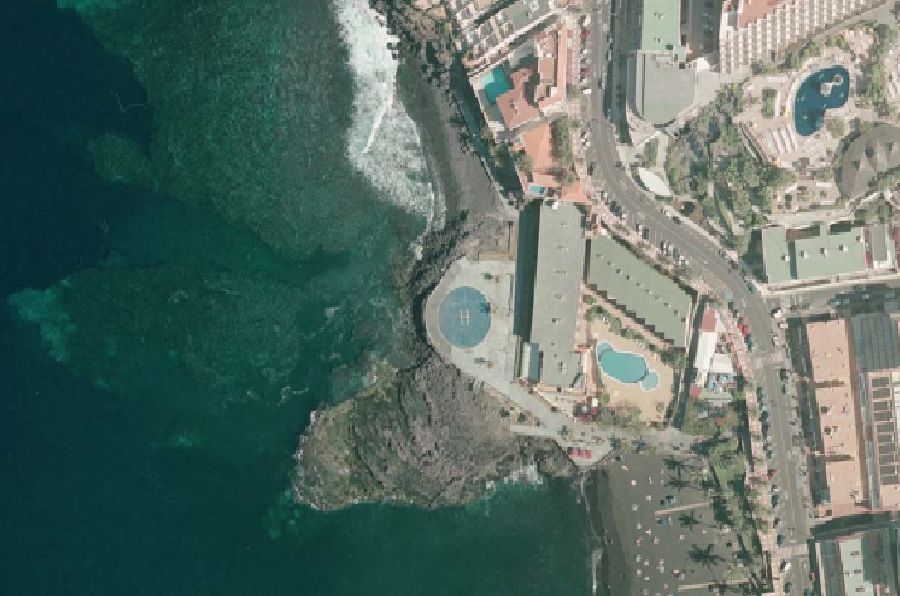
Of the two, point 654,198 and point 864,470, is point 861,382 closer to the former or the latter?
point 864,470

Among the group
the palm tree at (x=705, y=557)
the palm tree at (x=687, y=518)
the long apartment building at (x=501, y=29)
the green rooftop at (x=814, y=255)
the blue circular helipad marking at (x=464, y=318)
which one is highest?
the long apartment building at (x=501, y=29)

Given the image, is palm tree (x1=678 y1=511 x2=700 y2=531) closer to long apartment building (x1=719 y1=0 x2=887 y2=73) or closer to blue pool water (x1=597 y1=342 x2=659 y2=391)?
blue pool water (x1=597 y1=342 x2=659 y2=391)

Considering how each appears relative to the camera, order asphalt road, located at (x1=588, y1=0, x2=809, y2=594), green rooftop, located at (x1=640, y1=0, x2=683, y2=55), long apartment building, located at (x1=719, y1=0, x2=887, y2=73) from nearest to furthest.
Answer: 1. long apartment building, located at (x1=719, y1=0, x2=887, y2=73)
2. green rooftop, located at (x1=640, y1=0, x2=683, y2=55)
3. asphalt road, located at (x1=588, y1=0, x2=809, y2=594)

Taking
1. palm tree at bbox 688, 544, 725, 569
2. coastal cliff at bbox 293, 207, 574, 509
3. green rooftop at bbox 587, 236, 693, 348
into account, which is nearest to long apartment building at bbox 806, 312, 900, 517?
palm tree at bbox 688, 544, 725, 569

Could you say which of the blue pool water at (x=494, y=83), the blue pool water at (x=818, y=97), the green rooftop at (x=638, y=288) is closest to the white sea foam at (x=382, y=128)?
the blue pool water at (x=494, y=83)

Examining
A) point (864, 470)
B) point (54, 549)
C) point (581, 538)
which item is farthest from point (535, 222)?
point (54, 549)

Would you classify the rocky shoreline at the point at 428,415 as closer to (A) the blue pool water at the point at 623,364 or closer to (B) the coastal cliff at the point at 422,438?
(B) the coastal cliff at the point at 422,438
